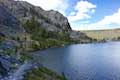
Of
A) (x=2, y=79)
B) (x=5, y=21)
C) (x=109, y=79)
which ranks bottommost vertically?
(x=109, y=79)

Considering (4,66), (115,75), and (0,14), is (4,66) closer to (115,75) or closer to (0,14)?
(115,75)

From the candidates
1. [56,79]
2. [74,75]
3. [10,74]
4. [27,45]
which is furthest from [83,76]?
[27,45]

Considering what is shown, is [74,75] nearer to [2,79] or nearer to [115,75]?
[115,75]

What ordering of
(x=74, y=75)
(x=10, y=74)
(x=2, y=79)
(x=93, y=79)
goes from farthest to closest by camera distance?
1. (x=74, y=75)
2. (x=93, y=79)
3. (x=10, y=74)
4. (x=2, y=79)

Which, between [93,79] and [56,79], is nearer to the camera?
[56,79]

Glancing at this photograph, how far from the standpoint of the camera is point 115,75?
68938mm

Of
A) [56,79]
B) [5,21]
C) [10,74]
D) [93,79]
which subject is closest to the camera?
[10,74]

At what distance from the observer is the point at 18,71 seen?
→ 43.5 m

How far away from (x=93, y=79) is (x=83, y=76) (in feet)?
14.0

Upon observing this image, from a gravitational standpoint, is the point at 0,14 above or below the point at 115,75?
above

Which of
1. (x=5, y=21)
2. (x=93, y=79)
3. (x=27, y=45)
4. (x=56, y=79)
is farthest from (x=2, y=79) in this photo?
(x=5, y=21)

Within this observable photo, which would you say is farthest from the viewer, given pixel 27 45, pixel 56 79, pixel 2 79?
pixel 27 45

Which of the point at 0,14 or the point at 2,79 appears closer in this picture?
the point at 2,79

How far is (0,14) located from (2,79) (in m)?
170
